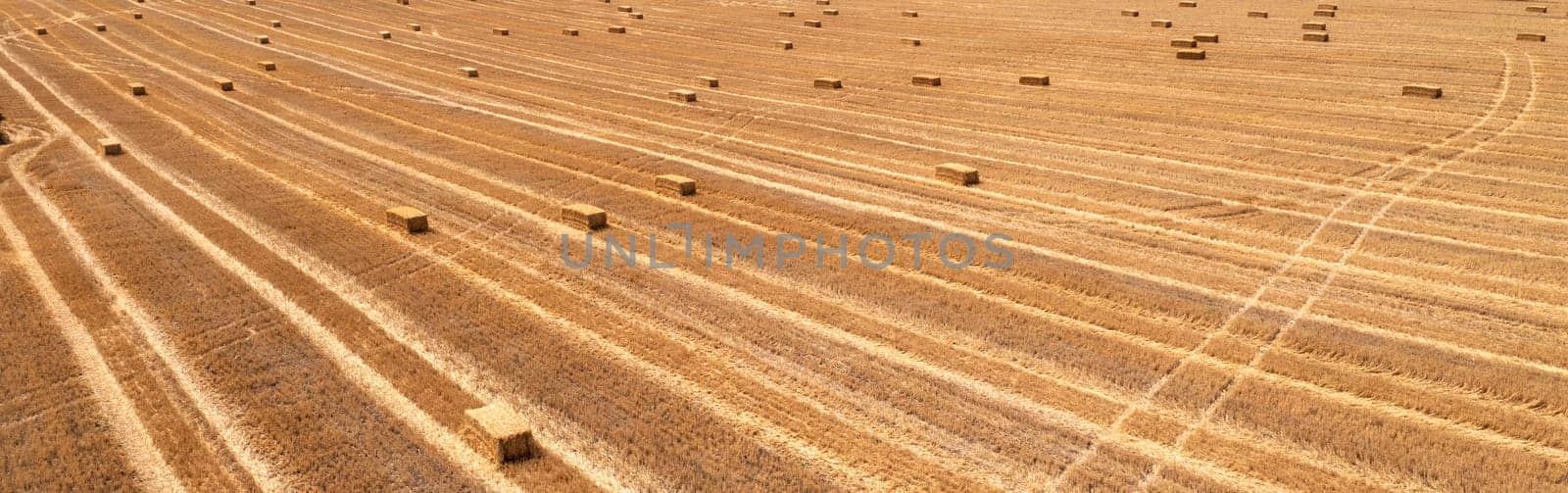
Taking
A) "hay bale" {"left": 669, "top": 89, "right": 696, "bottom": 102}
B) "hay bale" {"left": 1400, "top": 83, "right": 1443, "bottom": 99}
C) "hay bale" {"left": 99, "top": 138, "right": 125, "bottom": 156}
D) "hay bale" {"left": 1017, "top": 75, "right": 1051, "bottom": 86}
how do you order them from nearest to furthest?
"hay bale" {"left": 99, "top": 138, "right": 125, "bottom": 156}
"hay bale" {"left": 1400, "top": 83, "right": 1443, "bottom": 99}
"hay bale" {"left": 669, "top": 89, "right": 696, "bottom": 102}
"hay bale" {"left": 1017, "top": 75, "right": 1051, "bottom": 86}

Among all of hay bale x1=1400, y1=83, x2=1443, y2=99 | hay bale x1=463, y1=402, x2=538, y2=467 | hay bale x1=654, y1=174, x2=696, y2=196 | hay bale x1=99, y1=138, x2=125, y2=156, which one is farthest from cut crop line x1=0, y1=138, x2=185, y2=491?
hay bale x1=1400, y1=83, x2=1443, y2=99

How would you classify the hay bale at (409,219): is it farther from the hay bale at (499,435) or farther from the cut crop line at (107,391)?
the hay bale at (499,435)

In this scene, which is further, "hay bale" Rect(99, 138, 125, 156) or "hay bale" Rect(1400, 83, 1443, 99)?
"hay bale" Rect(1400, 83, 1443, 99)

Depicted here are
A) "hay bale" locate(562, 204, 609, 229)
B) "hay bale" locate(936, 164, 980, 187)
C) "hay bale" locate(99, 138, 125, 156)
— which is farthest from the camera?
"hay bale" locate(99, 138, 125, 156)

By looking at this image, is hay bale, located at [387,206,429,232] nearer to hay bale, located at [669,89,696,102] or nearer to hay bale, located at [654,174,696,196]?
hay bale, located at [654,174,696,196]

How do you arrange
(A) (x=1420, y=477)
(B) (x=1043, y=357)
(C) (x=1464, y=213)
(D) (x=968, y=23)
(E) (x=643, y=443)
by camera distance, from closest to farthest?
(A) (x=1420, y=477)
(E) (x=643, y=443)
(B) (x=1043, y=357)
(C) (x=1464, y=213)
(D) (x=968, y=23)

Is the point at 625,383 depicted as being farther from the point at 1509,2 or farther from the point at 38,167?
the point at 1509,2

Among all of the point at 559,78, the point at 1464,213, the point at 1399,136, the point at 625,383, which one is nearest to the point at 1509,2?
the point at 1399,136
